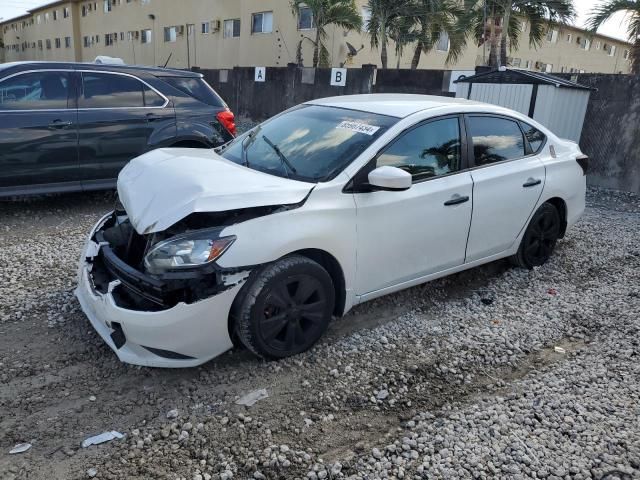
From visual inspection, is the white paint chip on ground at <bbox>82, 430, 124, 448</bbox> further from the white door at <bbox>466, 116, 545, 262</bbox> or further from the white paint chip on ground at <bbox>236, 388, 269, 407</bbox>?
the white door at <bbox>466, 116, 545, 262</bbox>

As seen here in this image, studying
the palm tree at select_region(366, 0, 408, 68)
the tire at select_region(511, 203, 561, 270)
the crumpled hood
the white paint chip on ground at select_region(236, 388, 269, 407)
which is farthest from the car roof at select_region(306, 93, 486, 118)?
the palm tree at select_region(366, 0, 408, 68)

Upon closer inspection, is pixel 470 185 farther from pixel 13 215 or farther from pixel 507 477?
pixel 13 215

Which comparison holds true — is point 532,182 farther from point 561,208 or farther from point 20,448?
point 20,448

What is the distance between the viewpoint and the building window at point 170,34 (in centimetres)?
3211

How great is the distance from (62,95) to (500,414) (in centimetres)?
574

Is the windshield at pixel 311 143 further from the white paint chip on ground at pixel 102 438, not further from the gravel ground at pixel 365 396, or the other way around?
the white paint chip on ground at pixel 102 438

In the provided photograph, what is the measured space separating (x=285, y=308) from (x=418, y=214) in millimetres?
1237

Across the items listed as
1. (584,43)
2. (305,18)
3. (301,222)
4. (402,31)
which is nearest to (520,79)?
(301,222)

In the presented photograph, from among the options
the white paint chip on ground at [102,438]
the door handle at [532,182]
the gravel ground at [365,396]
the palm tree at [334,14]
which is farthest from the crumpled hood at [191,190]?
the palm tree at [334,14]

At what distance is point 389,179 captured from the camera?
3381 millimetres

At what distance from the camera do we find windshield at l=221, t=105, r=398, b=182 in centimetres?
363

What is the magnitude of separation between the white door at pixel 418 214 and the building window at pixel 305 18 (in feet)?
69.4

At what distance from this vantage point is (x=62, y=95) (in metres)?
6.07

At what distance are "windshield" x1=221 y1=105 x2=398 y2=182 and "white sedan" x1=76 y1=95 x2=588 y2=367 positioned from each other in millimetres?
15
